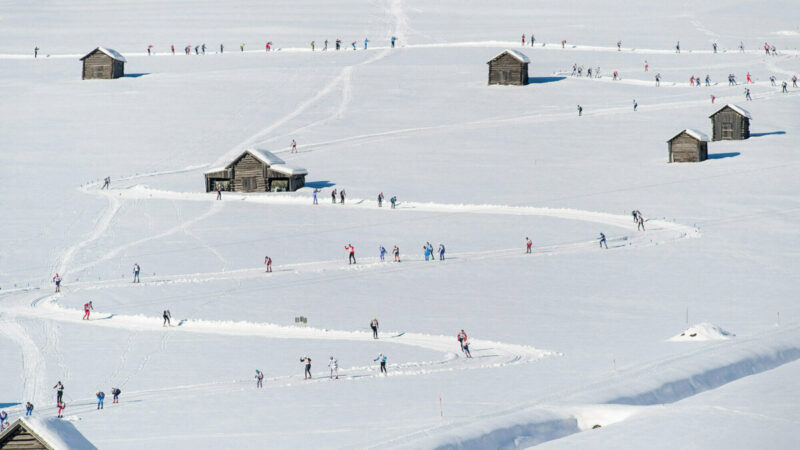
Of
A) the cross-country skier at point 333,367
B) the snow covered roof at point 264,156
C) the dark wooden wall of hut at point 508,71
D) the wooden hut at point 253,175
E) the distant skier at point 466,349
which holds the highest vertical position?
the dark wooden wall of hut at point 508,71

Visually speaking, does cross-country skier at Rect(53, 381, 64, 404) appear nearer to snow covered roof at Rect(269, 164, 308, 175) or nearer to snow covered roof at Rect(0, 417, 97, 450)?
snow covered roof at Rect(0, 417, 97, 450)

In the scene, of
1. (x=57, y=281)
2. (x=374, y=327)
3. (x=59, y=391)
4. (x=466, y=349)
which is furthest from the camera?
(x=57, y=281)

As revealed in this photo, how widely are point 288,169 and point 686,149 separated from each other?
23901mm

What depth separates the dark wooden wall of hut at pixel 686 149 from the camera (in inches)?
2852

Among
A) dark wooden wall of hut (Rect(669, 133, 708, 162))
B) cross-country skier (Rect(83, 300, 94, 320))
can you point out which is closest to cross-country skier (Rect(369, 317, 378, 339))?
cross-country skier (Rect(83, 300, 94, 320))

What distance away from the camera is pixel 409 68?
104 metres

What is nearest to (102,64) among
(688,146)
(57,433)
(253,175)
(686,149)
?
(253,175)

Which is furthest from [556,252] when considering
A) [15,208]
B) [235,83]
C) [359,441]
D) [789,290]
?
[235,83]

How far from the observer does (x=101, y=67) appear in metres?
102

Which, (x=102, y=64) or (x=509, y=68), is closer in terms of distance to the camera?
(x=509, y=68)

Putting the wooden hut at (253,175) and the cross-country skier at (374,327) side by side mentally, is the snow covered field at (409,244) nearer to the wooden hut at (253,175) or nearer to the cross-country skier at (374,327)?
the cross-country skier at (374,327)

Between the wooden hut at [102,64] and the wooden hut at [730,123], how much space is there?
50317 mm

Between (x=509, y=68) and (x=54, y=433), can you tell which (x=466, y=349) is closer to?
(x=54, y=433)

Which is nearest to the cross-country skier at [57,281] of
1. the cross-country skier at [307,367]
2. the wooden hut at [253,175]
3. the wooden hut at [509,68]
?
the cross-country skier at [307,367]
